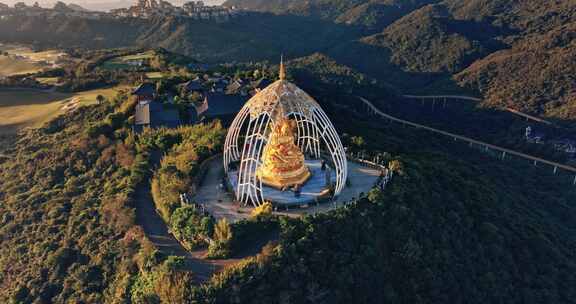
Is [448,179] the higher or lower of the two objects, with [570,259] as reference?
higher

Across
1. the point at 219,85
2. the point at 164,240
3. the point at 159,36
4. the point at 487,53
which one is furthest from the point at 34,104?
the point at 487,53

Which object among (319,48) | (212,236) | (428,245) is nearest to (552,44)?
(319,48)

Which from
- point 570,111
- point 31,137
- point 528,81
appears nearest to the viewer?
point 31,137

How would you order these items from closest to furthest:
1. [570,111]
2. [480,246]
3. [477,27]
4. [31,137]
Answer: [480,246], [31,137], [570,111], [477,27]

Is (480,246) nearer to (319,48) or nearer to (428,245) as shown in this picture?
(428,245)

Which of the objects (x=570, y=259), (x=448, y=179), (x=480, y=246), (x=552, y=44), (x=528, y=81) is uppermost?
(x=552, y=44)

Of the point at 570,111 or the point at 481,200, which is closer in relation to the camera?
the point at 481,200

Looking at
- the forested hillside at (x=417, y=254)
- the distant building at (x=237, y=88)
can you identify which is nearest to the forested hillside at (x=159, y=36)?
the distant building at (x=237, y=88)
